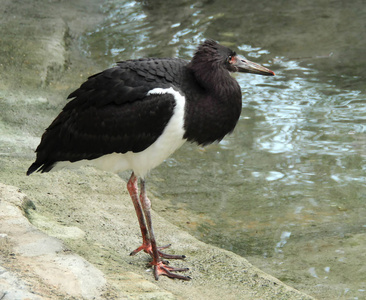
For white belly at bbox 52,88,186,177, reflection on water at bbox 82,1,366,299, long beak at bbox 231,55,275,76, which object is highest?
long beak at bbox 231,55,275,76

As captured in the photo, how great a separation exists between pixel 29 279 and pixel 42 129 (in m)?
3.64

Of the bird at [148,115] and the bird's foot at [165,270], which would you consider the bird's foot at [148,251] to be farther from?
the bird's foot at [165,270]

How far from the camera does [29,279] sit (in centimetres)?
321

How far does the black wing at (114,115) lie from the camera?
4254 mm

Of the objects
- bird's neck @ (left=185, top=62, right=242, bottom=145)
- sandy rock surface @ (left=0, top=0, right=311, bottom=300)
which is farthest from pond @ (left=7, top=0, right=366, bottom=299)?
bird's neck @ (left=185, top=62, right=242, bottom=145)

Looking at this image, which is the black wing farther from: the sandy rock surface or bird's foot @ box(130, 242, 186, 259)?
bird's foot @ box(130, 242, 186, 259)

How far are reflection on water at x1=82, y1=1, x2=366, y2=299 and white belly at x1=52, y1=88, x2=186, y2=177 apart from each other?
1.17 meters

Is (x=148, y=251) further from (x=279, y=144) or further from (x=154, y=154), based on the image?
(x=279, y=144)

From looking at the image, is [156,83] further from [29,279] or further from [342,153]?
[342,153]

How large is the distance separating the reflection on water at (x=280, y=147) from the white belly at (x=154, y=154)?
1.17m

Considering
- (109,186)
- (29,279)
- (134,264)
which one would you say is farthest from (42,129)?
(29,279)

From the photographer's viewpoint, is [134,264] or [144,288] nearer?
[144,288]

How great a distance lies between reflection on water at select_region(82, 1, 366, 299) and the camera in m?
5.22

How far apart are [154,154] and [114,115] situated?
1.30ft
